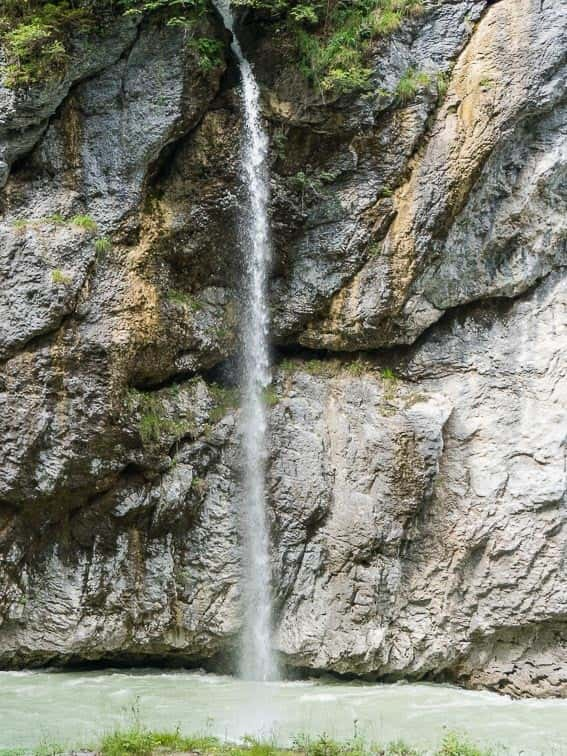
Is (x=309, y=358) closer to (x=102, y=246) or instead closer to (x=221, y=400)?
(x=221, y=400)

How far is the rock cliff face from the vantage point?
32.8ft

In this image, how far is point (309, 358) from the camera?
1183cm

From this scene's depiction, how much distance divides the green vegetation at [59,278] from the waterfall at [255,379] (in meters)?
2.66

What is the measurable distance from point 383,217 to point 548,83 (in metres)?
2.79

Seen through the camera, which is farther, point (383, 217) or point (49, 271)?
point (383, 217)

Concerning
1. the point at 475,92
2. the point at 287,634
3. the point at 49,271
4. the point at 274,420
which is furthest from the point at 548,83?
the point at 287,634

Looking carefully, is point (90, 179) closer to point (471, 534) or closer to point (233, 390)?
point (233, 390)

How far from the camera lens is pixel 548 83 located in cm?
1079

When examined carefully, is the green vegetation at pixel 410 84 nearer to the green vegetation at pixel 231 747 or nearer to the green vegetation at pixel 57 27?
the green vegetation at pixel 57 27

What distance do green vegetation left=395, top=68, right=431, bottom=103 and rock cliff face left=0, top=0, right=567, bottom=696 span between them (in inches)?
3.8

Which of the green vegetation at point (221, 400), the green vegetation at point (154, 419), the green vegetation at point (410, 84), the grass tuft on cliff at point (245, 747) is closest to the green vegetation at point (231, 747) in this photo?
the grass tuft on cliff at point (245, 747)

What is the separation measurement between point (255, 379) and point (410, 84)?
4582 millimetres

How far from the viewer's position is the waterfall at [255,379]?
10.6m

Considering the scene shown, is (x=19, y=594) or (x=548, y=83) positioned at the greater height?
(x=548, y=83)
